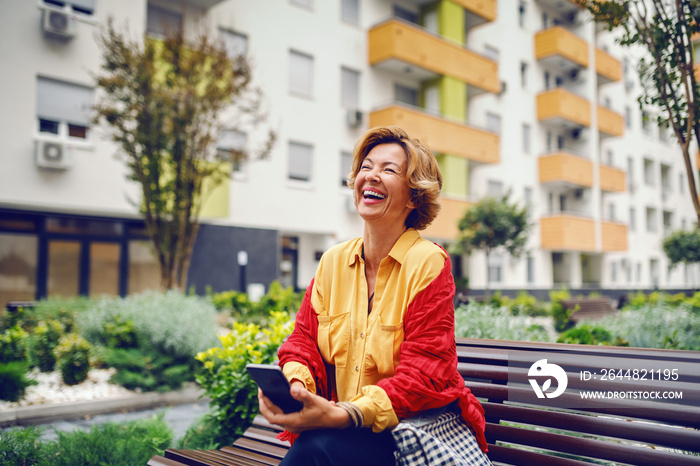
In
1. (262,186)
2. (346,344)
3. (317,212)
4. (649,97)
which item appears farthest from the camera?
(317,212)

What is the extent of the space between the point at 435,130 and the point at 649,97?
18.3 meters

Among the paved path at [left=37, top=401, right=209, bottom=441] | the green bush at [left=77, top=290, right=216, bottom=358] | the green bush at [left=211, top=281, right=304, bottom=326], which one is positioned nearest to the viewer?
the paved path at [left=37, top=401, right=209, bottom=441]

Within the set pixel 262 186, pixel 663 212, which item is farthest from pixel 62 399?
pixel 663 212

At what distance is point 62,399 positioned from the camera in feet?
23.0

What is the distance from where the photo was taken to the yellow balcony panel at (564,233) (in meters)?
29.8

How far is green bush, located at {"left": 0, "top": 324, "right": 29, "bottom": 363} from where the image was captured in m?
7.18

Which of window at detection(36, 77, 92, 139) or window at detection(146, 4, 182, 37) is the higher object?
window at detection(146, 4, 182, 37)

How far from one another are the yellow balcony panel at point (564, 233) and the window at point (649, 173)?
14873 millimetres

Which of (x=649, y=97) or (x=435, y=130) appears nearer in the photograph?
(x=649, y=97)

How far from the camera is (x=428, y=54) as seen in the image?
77.1 ft

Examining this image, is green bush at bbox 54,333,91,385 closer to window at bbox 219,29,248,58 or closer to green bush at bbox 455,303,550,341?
green bush at bbox 455,303,550,341

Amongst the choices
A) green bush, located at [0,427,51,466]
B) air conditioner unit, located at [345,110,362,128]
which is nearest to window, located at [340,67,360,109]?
air conditioner unit, located at [345,110,362,128]

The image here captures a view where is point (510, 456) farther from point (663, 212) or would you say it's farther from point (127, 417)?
point (663, 212)

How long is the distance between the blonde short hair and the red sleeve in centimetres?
33
